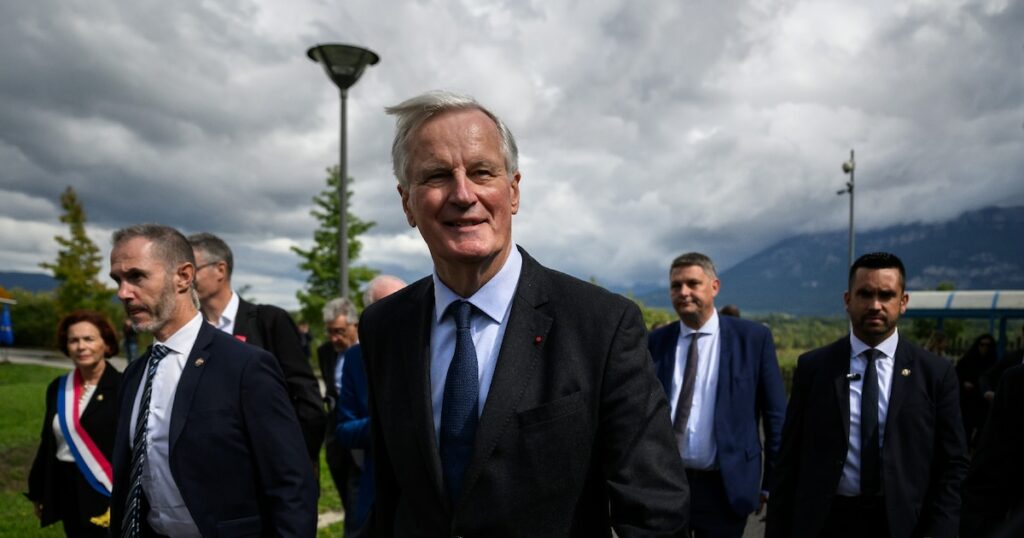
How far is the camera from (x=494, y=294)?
79.0 inches

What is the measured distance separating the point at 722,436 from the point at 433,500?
3306 mm

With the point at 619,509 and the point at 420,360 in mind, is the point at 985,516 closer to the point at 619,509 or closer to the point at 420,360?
the point at 619,509

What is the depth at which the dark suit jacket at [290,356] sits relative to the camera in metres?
4.94

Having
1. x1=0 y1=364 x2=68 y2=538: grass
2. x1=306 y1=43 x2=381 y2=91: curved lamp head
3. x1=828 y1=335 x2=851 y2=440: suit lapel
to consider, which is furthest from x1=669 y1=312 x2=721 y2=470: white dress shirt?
x1=306 y1=43 x2=381 y2=91: curved lamp head

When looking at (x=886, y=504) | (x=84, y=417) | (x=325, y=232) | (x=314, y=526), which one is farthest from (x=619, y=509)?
(x=325, y=232)

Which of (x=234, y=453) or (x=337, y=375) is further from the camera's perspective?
(x=337, y=375)

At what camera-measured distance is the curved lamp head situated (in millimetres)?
9367

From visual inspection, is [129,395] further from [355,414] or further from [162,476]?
[355,414]

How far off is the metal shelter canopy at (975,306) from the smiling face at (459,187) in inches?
695

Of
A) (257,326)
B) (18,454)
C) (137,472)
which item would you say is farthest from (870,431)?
(18,454)

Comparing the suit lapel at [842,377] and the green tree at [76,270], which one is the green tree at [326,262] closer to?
the green tree at [76,270]

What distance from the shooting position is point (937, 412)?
388 cm

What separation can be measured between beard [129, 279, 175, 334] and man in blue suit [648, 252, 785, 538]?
3085mm

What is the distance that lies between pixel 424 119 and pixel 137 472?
2139mm
